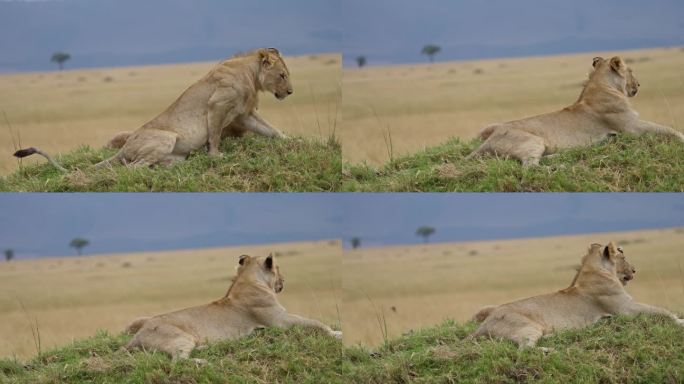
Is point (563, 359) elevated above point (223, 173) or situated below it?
below

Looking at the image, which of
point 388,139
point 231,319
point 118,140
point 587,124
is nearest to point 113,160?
point 118,140

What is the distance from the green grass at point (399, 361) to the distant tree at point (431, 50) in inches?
88.8

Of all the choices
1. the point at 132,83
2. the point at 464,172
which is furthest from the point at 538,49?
the point at 132,83

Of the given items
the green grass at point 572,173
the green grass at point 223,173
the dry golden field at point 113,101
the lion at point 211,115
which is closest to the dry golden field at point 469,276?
the green grass at point 572,173

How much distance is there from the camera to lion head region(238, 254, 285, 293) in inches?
391

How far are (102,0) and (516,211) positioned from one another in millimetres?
3701

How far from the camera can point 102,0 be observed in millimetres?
10367

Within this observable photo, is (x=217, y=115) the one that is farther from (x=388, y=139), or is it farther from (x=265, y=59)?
(x=388, y=139)

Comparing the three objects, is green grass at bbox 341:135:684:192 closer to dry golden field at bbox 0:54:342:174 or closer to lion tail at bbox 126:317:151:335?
dry golden field at bbox 0:54:342:174

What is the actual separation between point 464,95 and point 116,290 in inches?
127

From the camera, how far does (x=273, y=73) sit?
10.0 m

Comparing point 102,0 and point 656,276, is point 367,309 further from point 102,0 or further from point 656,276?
point 102,0

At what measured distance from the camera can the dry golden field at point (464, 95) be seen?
33.6 feet

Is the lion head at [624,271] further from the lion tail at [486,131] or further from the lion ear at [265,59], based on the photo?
the lion ear at [265,59]
